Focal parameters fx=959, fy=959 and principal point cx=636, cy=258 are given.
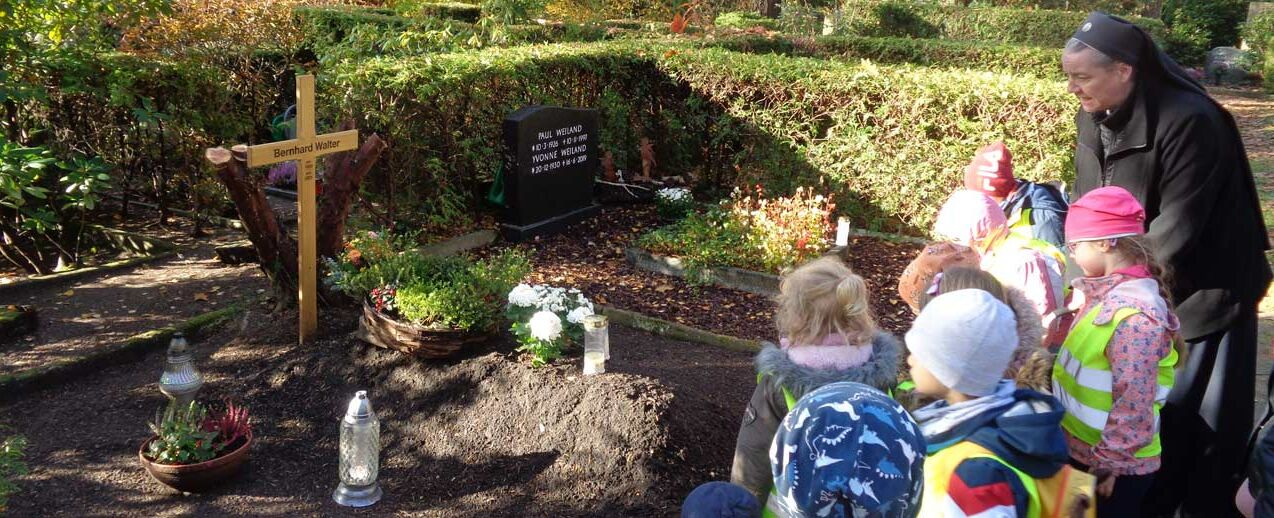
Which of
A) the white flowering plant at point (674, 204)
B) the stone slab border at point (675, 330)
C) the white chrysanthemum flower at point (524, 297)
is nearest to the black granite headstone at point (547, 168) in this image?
the white flowering plant at point (674, 204)

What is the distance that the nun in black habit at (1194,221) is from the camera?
3322 millimetres

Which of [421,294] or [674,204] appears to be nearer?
[421,294]

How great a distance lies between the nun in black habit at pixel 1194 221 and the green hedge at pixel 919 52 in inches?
402

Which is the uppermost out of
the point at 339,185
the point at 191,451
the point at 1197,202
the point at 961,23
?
the point at 961,23

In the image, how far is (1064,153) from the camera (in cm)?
746

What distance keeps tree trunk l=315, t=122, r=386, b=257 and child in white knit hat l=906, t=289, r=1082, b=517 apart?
4.20 meters

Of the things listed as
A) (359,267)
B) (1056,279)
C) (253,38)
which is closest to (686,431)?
(1056,279)

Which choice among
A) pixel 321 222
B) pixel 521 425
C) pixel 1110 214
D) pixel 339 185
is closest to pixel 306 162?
pixel 339 185

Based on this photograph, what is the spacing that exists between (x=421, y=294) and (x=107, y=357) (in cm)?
205

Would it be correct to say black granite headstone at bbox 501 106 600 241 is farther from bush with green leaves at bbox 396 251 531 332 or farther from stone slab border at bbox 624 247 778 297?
bush with green leaves at bbox 396 251 531 332

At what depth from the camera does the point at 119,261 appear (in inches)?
299

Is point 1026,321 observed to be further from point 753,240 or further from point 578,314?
point 753,240

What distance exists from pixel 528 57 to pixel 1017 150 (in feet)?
13.8

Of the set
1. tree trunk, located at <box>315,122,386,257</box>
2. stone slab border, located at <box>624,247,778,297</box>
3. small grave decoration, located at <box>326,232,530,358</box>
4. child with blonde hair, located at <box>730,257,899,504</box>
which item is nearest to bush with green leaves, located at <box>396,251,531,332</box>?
small grave decoration, located at <box>326,232,530,358</box>
